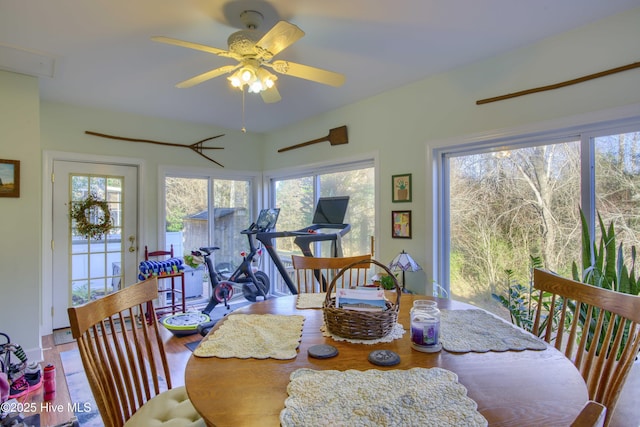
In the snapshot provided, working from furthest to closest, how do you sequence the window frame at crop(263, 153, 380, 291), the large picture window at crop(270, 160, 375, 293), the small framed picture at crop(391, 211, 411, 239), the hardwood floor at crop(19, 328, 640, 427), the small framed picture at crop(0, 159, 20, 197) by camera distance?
the large picture window at crop(270, 160, 375, 293), the window frame at crop(263, 153, 380, 291), the small framed picture at crop(391, 211, 411, 239), the small framed picture at crop(0, 159, 20, 197), the hardwood floor at crop(19, 328, 640, 427)

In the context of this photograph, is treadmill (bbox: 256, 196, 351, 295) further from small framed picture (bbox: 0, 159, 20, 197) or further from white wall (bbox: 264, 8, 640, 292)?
small framed picture (bbox: 0, 159, 20, 197)

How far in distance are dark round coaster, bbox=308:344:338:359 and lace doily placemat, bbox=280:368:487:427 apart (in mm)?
101

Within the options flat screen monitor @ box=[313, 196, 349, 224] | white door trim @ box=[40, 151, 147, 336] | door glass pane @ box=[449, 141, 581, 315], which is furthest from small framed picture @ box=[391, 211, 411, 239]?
white door trim @ box=[40, 151, 147, 336]

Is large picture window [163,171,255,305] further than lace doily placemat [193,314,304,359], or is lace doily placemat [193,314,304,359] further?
large picture window [163,171,255,305]

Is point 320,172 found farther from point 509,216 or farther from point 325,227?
point 509,216

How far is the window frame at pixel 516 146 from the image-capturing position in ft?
6.94

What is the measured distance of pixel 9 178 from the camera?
9.12 feet

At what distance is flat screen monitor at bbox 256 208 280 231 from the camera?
402 cm

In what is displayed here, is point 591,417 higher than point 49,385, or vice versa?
point 591,417

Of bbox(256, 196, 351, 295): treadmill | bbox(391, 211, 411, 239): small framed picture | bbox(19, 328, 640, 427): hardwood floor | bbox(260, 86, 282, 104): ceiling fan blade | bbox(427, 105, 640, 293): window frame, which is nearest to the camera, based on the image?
bbox(19, 328, 640, 427): hardwood floor

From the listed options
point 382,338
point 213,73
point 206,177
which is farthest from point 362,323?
point 206,177


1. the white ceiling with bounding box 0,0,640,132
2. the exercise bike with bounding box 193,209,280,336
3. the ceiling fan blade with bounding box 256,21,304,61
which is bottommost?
the exercise bike with bounding box 193,209,280,336

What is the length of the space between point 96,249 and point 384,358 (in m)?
3.95

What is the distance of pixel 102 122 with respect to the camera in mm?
3830
